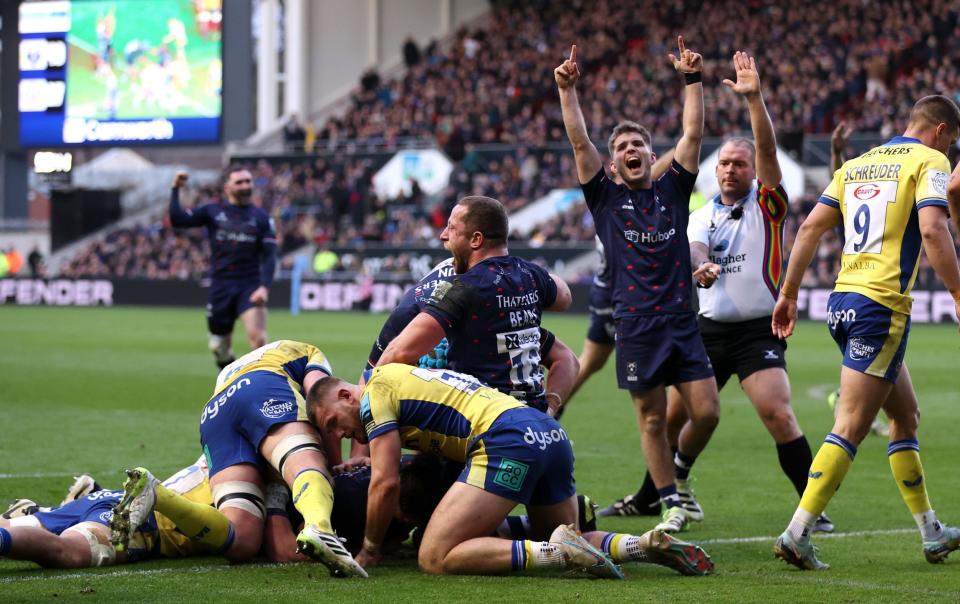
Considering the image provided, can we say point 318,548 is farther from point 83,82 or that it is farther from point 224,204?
point 83,82

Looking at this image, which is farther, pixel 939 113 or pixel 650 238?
pixel 650 238

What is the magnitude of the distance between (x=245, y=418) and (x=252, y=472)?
0.27m

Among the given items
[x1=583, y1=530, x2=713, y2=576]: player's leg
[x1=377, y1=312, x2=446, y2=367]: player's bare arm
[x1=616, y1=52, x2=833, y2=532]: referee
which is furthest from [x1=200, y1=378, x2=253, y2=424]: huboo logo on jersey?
[x1=616, y1=52, x2=833, y2=532]: referee

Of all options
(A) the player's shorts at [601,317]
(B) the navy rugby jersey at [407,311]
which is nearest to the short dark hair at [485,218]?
(B) the navy rugby jersey at [407,311]

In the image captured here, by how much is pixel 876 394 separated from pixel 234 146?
4385 cm

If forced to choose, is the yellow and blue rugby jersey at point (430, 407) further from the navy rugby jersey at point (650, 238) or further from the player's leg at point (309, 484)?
the navy rugby jersey at point (650, 238)

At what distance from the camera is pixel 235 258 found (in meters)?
15.4

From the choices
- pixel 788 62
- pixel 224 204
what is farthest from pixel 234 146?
pixel 224 204

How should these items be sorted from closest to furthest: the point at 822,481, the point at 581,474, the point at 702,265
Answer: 1. the point at 822,481
2. the point at 702,265
3. the point at 581,474

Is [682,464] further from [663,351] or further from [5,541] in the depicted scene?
[5,541]

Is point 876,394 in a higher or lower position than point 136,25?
lower

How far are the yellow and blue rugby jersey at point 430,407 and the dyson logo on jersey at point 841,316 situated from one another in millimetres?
1600

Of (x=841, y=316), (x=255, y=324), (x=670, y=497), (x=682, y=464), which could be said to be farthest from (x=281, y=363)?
(x=255, y=324)

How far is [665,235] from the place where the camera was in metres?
7.50
